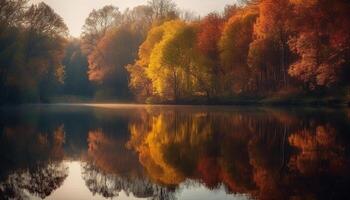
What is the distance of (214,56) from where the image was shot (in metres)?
65.0

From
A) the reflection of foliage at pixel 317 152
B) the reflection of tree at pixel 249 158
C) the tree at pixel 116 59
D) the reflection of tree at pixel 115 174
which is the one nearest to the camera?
the reflection of tree at pixel 115 174

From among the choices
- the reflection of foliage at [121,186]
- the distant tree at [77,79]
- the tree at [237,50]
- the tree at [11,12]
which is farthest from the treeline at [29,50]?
the reflection of foliage at [121,186]

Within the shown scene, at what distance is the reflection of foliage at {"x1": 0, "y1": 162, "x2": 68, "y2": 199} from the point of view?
10.3m

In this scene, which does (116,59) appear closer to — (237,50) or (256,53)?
(237,50)

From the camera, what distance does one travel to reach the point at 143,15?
3999 inches

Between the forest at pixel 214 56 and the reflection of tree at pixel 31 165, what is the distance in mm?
33646

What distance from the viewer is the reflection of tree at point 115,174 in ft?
34.7

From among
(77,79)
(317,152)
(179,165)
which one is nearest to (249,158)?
(179,165)

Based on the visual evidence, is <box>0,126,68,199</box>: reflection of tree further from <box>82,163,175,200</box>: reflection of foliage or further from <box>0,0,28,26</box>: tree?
<box>0,0,28,26</box>: tree

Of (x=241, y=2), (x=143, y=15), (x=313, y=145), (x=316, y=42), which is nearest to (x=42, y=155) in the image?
(x=313, y=145)

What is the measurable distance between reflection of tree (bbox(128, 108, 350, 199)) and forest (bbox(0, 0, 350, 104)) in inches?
1059

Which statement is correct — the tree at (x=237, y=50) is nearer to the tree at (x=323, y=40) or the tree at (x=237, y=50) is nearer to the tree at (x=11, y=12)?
the tree at (x=323, y=40)

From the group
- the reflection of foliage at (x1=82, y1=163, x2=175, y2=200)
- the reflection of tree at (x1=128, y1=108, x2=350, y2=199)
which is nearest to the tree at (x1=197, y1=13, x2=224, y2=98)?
the reflection of tree at (x1=128, y1=108, x2=350, y2=199)

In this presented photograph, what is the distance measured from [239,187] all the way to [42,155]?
8051 millimetres
